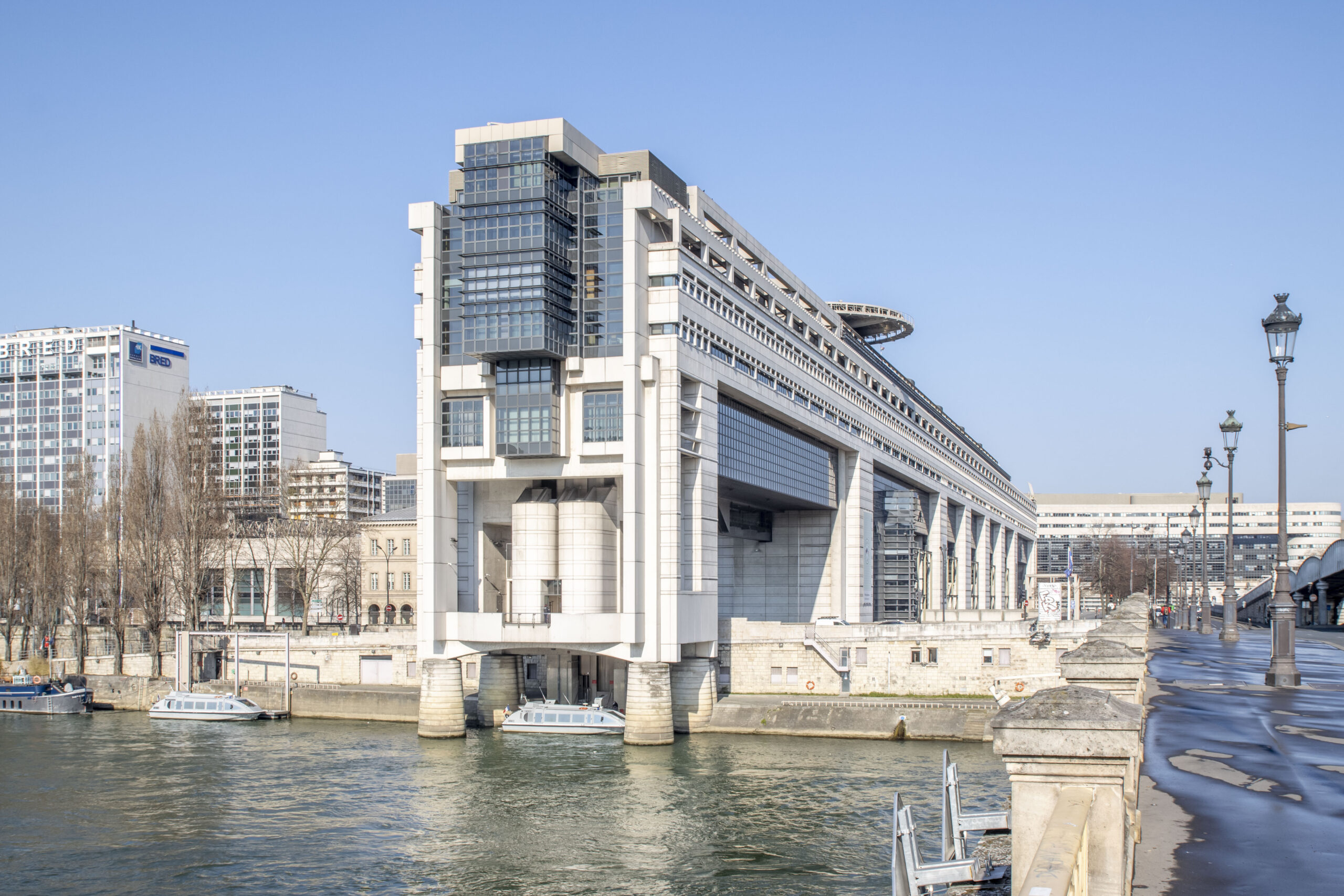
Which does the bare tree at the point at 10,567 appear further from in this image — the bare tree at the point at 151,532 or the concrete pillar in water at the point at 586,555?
the concrete pillar in water at the point at 586,555

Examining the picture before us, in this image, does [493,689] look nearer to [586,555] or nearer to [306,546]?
[586,555]

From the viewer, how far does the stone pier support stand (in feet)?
30.6

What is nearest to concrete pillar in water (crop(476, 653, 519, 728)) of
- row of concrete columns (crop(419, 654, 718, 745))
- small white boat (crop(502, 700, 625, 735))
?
row of concrete columns (crop(419, 654, 718, 745))

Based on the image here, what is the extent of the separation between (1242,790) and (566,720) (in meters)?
44.6

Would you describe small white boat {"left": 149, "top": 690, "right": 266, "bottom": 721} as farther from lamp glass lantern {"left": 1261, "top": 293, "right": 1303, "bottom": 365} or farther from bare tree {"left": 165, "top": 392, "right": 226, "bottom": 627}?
lamp glass lantern {"left": 1261, "top": 293, "right": 1303, "bottom": 365}

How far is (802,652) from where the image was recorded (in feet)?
A: 222

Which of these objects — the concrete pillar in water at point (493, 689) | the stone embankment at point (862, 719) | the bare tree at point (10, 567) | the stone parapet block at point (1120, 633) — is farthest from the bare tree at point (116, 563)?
the stone parapet block at point (1120, 633)

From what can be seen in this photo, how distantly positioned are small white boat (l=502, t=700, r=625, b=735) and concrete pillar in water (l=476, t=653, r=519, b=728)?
2829 millimetres

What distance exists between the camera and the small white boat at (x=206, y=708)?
69.5 metres

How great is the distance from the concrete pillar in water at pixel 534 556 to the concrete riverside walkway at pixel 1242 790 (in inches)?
1232

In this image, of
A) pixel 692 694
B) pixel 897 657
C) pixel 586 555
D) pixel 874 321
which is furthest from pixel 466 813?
pixel 874 321

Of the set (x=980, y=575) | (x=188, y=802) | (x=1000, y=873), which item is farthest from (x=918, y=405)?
(x=1000, y=873)

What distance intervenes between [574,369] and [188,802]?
26.5m

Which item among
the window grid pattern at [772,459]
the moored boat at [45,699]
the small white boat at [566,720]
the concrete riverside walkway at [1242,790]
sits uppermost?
the window grid pattern at [772,459]
